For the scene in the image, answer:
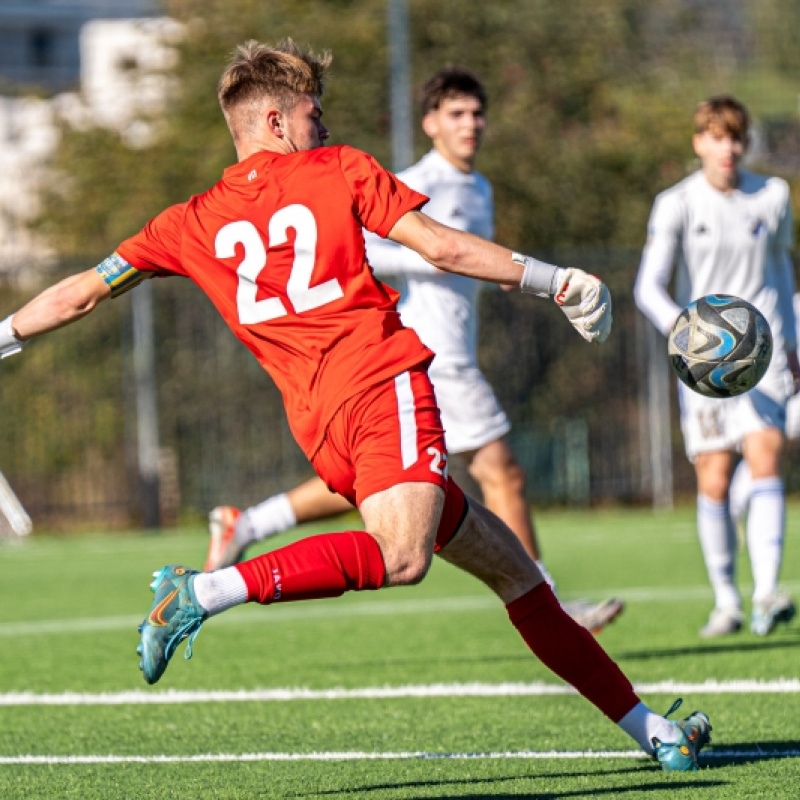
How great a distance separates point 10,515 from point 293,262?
44.8 feet

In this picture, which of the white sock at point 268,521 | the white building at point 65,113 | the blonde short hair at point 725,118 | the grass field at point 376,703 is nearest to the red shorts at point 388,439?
the grass field at point 376,703

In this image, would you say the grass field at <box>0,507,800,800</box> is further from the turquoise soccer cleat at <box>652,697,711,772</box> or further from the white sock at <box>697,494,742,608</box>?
the white sock at <box>697,494,742,608</box>

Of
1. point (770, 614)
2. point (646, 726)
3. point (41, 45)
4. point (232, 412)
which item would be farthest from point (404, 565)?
point (41, 45)

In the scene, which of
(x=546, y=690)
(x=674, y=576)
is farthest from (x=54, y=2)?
(x=546, y=690)

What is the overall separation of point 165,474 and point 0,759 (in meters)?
13.2

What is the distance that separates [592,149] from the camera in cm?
2384

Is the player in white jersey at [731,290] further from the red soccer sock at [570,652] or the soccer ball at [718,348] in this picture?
the red soccer sock at [570,652]

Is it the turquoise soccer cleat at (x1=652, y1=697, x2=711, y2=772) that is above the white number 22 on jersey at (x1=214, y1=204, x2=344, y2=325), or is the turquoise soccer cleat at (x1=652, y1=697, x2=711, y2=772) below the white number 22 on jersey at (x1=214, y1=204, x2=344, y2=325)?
below

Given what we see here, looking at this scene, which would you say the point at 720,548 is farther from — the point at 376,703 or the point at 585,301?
the point at 585,301

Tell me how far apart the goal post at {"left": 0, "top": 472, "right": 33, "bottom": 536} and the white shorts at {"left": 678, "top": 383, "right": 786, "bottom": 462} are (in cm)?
1084

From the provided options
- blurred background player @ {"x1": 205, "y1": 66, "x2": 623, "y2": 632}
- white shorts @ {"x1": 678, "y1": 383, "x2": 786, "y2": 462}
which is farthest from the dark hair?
white shorts @ {"x1": 678, "y1": 383, "x2": 786, "y2": 462}

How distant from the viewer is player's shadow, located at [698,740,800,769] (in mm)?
4934

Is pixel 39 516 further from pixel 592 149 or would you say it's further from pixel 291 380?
pixel 291 380

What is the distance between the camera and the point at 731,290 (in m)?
8.04
